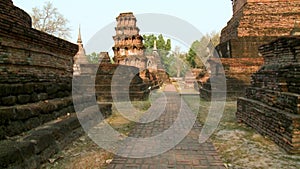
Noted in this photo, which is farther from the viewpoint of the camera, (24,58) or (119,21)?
(119,21)

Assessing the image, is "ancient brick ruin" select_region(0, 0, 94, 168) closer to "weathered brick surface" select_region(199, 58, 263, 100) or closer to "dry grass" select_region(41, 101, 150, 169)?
"dry grass" select_region(41, 101, 150, 169)

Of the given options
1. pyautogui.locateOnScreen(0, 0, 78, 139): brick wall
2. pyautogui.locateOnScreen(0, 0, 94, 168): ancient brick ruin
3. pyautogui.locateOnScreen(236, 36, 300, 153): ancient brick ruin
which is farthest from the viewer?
pyautogui.locateOnScreen(236, 36, 300, 153): ancient brick ruin

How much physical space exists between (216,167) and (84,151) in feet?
7.10

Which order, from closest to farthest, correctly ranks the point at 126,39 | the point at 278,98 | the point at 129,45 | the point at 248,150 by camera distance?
the point at 248,150 → the point at 278,98 → the point at 129,45 → the point at 126,39

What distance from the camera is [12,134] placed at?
3.37 m

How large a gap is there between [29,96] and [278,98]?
4.67 metres

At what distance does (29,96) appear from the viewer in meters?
4.17

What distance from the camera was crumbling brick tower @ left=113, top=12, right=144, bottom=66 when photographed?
27453mm

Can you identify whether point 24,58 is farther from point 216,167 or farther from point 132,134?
point 216,167

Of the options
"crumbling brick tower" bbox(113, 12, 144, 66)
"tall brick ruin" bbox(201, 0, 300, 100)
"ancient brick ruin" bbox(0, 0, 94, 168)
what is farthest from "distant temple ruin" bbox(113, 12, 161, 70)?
"ancient brick ruin" bbox(0, 0, 94, 168)

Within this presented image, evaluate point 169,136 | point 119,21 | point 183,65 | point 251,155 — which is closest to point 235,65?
point 169,136

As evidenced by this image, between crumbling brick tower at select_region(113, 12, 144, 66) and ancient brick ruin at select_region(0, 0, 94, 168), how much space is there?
21.9 m

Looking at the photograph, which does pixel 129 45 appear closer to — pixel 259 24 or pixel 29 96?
pixel 259 24

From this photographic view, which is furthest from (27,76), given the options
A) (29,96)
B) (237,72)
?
(237,72)
